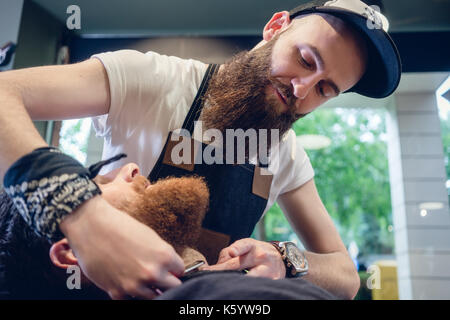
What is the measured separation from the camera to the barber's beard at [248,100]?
1.23m

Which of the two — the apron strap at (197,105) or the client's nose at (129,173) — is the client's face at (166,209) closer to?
the client's nose at (129,173)

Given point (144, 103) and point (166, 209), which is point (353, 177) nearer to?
point (144, 103)

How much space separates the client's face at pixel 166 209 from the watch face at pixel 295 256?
0.31m

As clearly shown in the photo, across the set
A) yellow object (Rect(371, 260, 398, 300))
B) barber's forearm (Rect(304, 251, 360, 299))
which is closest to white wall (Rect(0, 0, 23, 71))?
barber's forearm (Rect(304, 251, 360, 299))

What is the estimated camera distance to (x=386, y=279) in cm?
206

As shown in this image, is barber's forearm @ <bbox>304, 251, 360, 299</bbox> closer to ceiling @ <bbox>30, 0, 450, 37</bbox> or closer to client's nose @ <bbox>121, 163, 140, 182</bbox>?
client's nose @ <bbox>121, 163, 140, 182</bbox>

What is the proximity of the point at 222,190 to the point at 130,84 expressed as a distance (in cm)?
44

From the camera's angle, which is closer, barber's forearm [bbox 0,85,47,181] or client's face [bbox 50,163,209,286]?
barber's forearm [bbox 0,85,47,181]

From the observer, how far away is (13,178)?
71 centimetres

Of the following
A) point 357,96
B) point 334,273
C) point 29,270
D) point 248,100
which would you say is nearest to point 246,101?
point 248,100

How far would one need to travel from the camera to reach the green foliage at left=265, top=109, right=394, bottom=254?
1.79m

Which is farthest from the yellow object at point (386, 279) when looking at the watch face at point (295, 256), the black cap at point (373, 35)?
the black cap at point (373, 35)
